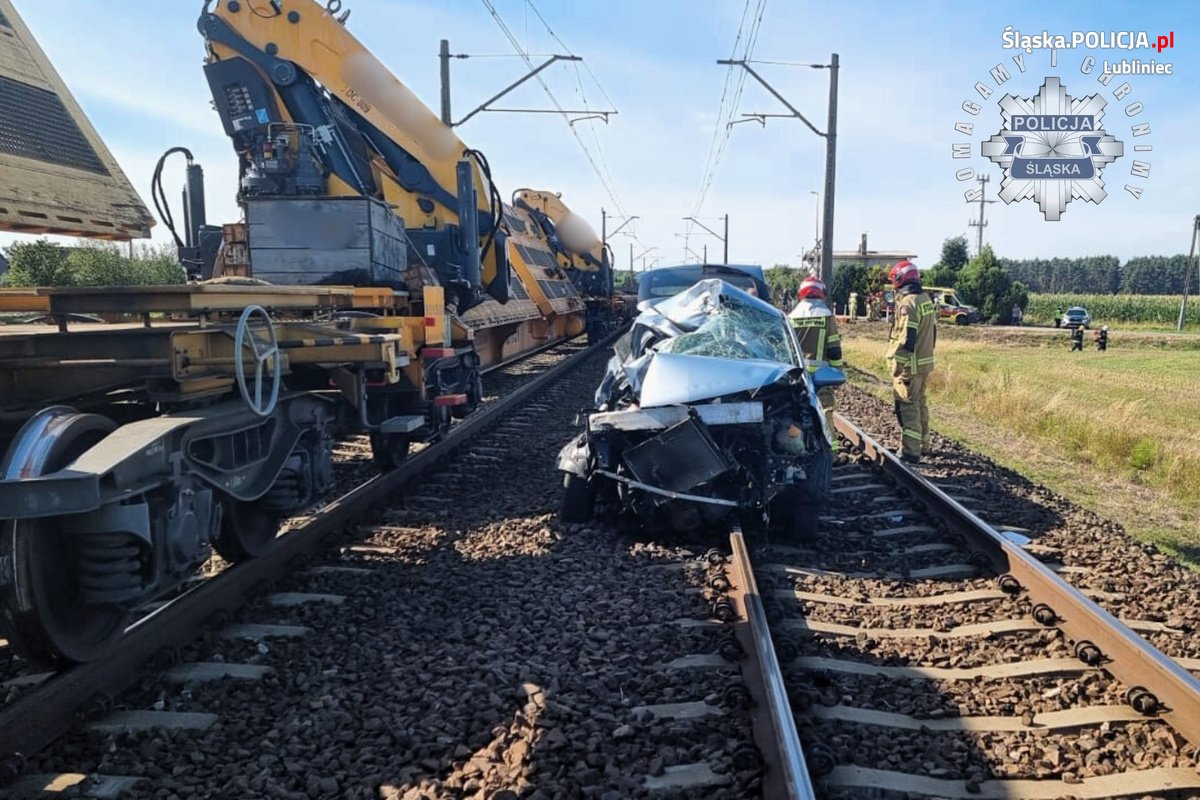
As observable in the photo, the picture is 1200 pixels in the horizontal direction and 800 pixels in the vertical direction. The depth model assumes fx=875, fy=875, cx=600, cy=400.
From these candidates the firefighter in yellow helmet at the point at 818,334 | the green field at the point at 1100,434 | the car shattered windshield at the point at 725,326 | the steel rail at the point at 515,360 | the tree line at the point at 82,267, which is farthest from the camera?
the tree line at the point at 82,267

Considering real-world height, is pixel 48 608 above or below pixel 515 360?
above

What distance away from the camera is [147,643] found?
3861mm

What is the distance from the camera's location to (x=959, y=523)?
6133mm

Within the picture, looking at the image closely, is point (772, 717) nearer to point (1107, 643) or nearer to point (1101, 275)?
point (1107, 643)

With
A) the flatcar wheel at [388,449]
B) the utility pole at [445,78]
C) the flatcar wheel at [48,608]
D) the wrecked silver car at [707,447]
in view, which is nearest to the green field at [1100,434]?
the wrecked silver car at [707,447]

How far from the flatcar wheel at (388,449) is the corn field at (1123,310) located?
63.1m

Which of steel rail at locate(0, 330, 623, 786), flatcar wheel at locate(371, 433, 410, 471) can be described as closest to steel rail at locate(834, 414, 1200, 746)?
steel rail at locate(0, 330, 623, 786)

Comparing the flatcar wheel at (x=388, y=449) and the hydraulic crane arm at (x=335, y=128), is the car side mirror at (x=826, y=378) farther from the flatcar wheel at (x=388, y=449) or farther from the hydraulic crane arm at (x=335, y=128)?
the hydraulic crane arm at (x=335, y=128)

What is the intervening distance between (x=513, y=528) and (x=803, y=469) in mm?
2052

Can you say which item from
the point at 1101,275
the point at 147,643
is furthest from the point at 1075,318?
the point at 1101,275

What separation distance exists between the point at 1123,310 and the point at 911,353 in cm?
7253

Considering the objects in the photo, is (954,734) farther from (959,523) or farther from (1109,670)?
(959,523)

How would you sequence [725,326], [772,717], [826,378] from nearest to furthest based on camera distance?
[772,717] < [725,326] < [826,378]

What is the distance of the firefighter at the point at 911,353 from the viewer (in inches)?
347
